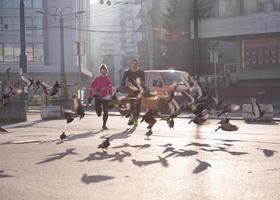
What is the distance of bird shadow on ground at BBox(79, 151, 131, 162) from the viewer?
30.0 feet

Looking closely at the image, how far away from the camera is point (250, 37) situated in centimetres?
4312

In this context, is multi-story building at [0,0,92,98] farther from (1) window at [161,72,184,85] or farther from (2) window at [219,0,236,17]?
(1) window at [161,72,184,85]

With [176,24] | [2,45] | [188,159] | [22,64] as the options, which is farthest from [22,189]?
[2,45]

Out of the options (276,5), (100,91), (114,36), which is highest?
(114,36)

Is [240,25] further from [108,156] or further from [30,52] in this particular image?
[30,52]

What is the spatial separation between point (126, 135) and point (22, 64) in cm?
1898

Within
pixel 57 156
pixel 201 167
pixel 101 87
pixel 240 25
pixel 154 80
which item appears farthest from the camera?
pixel 240 25

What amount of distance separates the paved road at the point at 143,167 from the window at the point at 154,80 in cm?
931

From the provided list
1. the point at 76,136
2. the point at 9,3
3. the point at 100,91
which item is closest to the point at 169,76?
the point at 100,91

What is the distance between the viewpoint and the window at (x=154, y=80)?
72.9ft

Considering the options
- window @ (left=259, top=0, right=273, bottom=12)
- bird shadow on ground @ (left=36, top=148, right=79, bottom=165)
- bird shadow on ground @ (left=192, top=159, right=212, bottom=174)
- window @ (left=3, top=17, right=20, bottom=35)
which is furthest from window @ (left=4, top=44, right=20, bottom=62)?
bird shadow on ground @ (left=192, top=159, right=212, bottom=174)

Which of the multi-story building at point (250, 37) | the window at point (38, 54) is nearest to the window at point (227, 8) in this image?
the multi-story building at point (250, 37)

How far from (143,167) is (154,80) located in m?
14.4

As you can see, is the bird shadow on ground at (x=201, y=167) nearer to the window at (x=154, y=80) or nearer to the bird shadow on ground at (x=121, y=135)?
the bird shadow on ground at (x=121, y=135)
